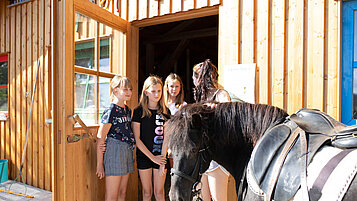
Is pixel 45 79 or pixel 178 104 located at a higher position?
pixel 45 79

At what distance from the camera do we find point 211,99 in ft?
6.54

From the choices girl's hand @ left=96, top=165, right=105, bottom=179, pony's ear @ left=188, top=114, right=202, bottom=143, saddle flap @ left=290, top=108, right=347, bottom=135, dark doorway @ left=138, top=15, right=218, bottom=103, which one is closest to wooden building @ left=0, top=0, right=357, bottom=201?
girl's hand @ left=96, top=165, right=105, bottom=179

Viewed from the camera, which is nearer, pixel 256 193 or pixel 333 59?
pixel 256 193

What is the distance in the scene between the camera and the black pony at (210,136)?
119cm

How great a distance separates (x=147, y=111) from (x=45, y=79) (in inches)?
86.7

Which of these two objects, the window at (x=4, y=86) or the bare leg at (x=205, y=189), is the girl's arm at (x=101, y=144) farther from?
the window at (x=4, y=86)

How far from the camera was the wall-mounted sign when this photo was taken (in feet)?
7.32

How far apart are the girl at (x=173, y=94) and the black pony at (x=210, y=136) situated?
1.07m

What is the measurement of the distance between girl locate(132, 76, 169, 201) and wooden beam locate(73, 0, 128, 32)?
0.82 m

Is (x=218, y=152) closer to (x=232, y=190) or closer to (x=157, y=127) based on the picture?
(x=157, y=127)

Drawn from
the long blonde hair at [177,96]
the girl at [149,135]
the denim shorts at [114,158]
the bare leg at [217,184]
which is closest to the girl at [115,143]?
the denim shorts at [114,158]

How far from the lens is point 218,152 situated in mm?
1290

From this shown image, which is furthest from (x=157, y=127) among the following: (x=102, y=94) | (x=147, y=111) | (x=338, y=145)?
(x=338, y=145)

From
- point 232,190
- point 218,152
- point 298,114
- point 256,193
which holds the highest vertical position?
point 298,114
